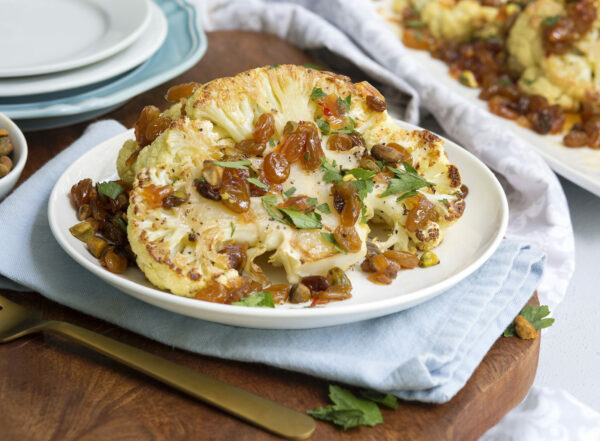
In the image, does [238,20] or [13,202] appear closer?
[13,202]

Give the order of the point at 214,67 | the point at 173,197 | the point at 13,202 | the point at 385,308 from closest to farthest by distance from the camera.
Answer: the point at 385,308
the point at 173,197
the point at 13,202
the point at 214,67

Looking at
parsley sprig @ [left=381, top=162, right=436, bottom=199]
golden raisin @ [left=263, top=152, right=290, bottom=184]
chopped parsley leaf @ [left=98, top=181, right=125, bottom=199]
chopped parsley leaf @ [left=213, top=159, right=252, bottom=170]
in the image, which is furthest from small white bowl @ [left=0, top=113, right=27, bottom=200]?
parsley sprig @ [left=381, top=162, right=436, bottom=199]

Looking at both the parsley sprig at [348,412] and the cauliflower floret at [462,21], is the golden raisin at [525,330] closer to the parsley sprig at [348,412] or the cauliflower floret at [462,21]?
the parsley sprig at [348,412]

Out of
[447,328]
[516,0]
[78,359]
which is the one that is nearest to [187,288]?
[78,359]

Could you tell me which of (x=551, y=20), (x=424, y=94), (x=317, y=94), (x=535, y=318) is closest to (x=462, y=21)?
(x=551, y=20)

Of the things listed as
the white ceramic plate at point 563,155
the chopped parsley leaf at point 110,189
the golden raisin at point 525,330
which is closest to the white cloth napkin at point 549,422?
the golden raisin at point 525,330

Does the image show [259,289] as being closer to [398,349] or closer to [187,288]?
[187,288]

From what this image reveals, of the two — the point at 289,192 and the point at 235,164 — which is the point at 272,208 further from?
the point at 235,164
